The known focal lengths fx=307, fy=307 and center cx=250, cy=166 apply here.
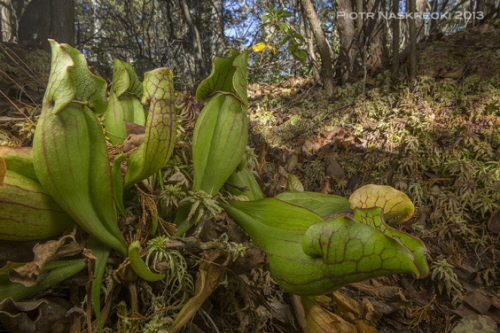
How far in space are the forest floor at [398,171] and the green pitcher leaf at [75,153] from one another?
156 mm

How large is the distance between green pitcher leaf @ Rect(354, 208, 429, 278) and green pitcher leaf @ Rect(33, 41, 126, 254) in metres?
0.52

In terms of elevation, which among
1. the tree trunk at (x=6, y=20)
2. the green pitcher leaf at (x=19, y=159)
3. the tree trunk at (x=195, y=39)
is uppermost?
the tree trunk at (x=6, y=20)

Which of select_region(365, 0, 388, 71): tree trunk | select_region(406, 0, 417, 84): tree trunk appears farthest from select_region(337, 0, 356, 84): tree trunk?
select_region(406, 0, 417, 84): tree trunk

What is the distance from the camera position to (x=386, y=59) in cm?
241

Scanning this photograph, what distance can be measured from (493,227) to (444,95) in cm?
93

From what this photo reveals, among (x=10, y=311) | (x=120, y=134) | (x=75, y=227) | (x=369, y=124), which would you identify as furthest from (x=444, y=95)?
(x=10, y=311)

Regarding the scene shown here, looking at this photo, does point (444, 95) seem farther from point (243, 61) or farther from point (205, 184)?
point (205, 184)

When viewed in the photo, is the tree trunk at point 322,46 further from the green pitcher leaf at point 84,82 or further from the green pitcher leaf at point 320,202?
the green pitcher leaf at point 84,82

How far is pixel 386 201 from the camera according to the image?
816 millimetres

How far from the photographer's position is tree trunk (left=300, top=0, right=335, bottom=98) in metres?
2.33

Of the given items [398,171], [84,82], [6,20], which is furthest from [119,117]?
[6,20]

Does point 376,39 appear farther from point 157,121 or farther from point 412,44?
point 157,121

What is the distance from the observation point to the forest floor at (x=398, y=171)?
83 cm

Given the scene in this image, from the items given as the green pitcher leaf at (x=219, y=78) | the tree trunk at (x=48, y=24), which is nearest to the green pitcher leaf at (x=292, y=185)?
the green pitcher leaf at (x=219, y=78)
